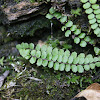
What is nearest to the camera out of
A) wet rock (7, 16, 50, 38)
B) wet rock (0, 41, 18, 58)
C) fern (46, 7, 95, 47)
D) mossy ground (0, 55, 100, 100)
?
mossy ground (0, 55, 100, 100)

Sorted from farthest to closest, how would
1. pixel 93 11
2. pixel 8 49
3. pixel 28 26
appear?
pixel 8 49
pixel 28 26
pixel 93 11

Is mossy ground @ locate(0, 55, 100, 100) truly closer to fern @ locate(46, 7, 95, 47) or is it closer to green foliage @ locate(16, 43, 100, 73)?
green foliage @ locate(16, 43, 100, 73)

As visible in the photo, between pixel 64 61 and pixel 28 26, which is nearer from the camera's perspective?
pixel 64 61

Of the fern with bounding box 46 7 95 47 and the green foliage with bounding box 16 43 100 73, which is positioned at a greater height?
the fern with bounding box 46 7 95 47

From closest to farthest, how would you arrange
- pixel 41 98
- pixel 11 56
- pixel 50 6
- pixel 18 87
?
1. pixel 41 98
2. pixel 18 87
3. pixel 50 6
4. pixel 11 56

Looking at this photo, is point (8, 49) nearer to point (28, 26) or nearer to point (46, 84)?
point (28, 26)

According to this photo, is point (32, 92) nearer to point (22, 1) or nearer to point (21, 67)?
point (21, 67)

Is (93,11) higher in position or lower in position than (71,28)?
higher

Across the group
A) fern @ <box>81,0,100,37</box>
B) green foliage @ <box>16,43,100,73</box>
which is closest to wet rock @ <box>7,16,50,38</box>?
green foliage @ <box>16,43,100,73</box>

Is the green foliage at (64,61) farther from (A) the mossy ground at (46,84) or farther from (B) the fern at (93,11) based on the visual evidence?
(B) the fern at (93,11)

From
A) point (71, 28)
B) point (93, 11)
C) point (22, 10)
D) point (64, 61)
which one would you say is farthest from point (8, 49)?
point (93, 11)

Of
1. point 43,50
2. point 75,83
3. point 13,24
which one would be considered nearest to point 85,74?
point 75,83
